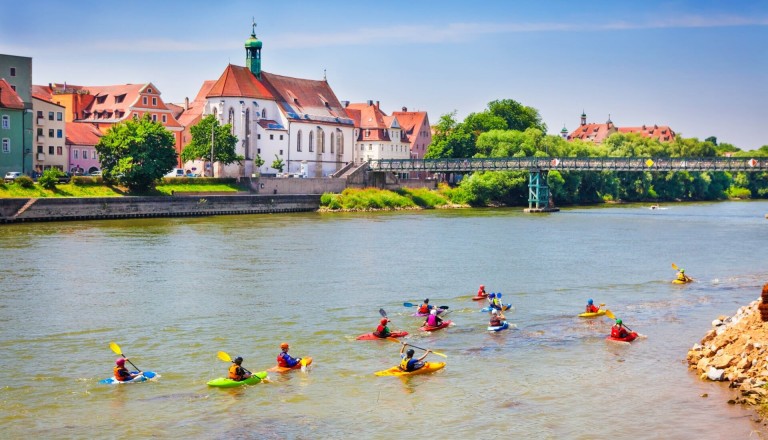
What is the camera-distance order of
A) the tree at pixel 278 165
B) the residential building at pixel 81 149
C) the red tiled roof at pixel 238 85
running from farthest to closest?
the tree at pixel 278 165 < the red tiled roof at pixel 238 85 < the residential building at pixel 81 149

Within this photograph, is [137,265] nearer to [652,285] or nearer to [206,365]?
[206,365]

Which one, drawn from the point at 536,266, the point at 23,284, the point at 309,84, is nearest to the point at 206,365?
the point at 23,284

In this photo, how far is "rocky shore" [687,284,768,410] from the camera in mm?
24828

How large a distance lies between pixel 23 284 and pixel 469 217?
194ft

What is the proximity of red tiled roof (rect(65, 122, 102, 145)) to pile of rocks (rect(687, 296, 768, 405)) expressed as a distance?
94.1 metres

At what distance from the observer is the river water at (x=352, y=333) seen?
966 inches

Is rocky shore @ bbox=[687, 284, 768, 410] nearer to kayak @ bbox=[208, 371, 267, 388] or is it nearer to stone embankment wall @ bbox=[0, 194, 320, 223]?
kayak @ bbox=[208, 371, 267, 388]

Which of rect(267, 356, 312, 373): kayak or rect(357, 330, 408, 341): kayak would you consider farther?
rect(357, 330, 408, 341): kayak

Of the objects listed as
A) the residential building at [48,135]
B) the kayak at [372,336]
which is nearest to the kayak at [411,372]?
the kayak at [372,336]

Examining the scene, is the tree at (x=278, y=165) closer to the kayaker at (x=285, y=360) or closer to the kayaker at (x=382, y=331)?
the kayaker at (x=382, y=331)

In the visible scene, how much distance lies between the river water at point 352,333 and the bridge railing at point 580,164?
3467cm

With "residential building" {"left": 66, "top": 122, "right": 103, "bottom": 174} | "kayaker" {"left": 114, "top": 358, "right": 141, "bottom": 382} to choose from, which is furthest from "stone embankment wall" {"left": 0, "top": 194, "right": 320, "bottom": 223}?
"kayaker" {"left": 114, "top": 358, "right": 141, "bottom": 382}

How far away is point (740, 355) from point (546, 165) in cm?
8781

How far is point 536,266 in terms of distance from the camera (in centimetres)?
5553
